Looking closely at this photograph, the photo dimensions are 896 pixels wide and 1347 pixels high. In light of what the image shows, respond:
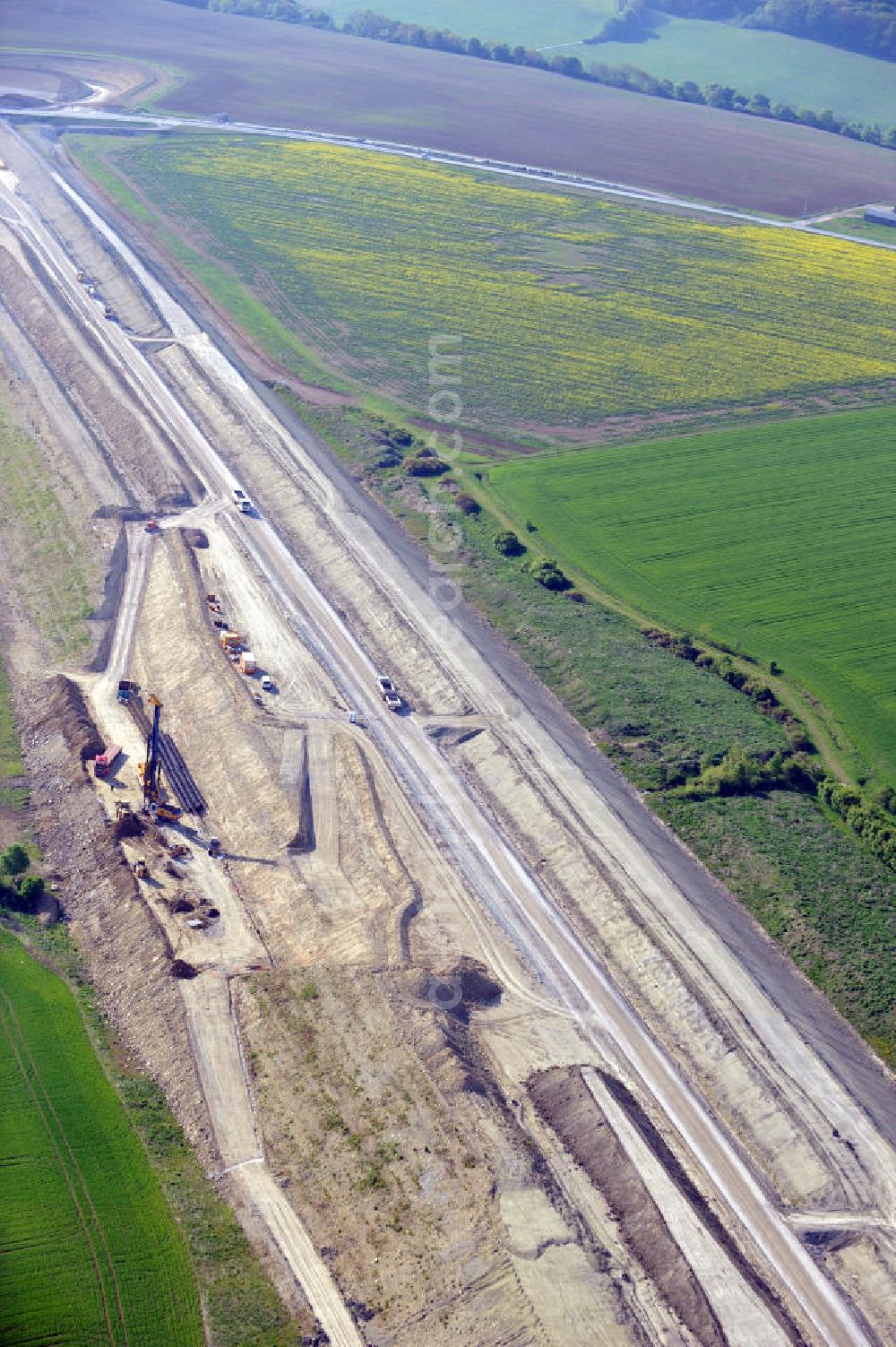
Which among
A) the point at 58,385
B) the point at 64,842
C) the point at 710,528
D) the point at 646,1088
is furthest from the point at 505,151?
the point at 646,1088

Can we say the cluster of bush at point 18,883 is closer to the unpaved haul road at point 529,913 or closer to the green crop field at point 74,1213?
A: the green crop field at point 74,1213

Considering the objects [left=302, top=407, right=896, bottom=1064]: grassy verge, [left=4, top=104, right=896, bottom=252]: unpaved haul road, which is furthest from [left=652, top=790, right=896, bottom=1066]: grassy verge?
[left=4, top=104, right=896, bottom=252]: unpaved haul road

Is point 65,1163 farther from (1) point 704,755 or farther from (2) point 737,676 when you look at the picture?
(2) point 737,676

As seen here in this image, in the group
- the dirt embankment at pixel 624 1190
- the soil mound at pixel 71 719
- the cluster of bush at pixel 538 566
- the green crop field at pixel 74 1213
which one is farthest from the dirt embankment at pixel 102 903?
the cluster of bush at pixel 538 566

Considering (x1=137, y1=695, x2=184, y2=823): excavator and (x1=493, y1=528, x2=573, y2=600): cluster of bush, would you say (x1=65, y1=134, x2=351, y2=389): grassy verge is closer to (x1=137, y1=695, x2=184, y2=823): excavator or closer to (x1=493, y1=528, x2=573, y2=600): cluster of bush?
(x1=493, y1=528, x2=573, y2=600): cluster of bush

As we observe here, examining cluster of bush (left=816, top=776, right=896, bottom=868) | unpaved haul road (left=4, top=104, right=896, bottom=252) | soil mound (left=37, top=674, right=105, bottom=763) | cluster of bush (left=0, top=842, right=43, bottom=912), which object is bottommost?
cluster of bush (left=0, top=842, right=43, bottom=912)


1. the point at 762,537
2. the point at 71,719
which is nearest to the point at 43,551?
the point at 71,719
